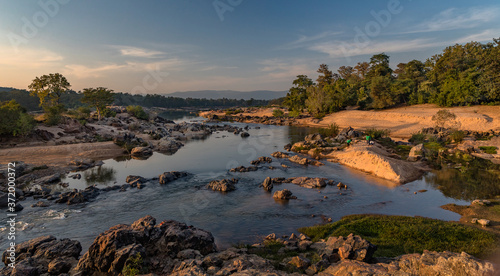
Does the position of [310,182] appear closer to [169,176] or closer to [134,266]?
[169,176]

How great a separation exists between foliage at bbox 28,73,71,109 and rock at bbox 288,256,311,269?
2386 inches

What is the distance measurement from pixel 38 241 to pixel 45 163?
964 inches

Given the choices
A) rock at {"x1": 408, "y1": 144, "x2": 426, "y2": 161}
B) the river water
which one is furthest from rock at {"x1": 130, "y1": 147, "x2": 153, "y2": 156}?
rock at {"x1": 408, "y1": 144, "x2": 426, "y2": 161}

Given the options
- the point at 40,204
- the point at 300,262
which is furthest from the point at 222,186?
the point at 40,204

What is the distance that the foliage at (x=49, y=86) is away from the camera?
5319 centimetres

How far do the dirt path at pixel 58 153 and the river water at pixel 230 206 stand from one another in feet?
23.6

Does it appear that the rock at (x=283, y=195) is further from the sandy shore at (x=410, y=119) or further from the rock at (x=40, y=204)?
the sandy shore at (x=410, y=119)

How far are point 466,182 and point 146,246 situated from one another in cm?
3070

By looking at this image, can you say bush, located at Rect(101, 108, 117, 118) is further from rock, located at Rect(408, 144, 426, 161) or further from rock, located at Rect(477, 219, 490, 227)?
rock, located at Rect(477, 219, 490, 227)

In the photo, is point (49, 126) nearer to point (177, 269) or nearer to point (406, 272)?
point (177, 269)

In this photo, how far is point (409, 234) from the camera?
1417 cm

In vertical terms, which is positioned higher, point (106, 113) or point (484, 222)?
point (106, 113)

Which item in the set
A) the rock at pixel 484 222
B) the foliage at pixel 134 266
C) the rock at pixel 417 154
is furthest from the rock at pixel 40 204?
the rock at pixel 417 154

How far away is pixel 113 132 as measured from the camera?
177ft
